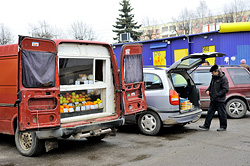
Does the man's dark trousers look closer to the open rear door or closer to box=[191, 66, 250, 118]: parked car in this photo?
box=[191, 66, 250, 118]: parked car

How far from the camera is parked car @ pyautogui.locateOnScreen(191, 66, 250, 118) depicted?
9.55m

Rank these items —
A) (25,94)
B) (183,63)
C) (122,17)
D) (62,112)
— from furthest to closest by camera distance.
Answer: (122,17) → (183,63) → (62,112) → (25,94)

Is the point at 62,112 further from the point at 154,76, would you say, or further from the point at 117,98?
the point at 154,76

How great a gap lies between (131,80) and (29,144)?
2.51 m

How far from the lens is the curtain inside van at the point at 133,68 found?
6.29 m

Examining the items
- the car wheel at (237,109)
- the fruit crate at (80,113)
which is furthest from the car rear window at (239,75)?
the fruit crate at (80,113)

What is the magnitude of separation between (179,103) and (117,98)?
5.64ft

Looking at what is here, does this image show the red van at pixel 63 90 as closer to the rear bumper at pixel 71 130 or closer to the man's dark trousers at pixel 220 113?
the rear bumper at pixel 71 130

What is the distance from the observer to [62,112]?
19.0 ft

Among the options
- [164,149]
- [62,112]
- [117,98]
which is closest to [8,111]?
[62,112]

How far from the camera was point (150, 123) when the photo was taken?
7.31 m

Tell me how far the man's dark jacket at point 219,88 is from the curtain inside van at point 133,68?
7.89 feet

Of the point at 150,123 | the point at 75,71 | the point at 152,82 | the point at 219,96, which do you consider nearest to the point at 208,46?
the point at 219,96

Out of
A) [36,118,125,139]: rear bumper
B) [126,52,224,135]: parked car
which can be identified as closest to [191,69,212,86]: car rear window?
[126,52,224,135]: parked car
